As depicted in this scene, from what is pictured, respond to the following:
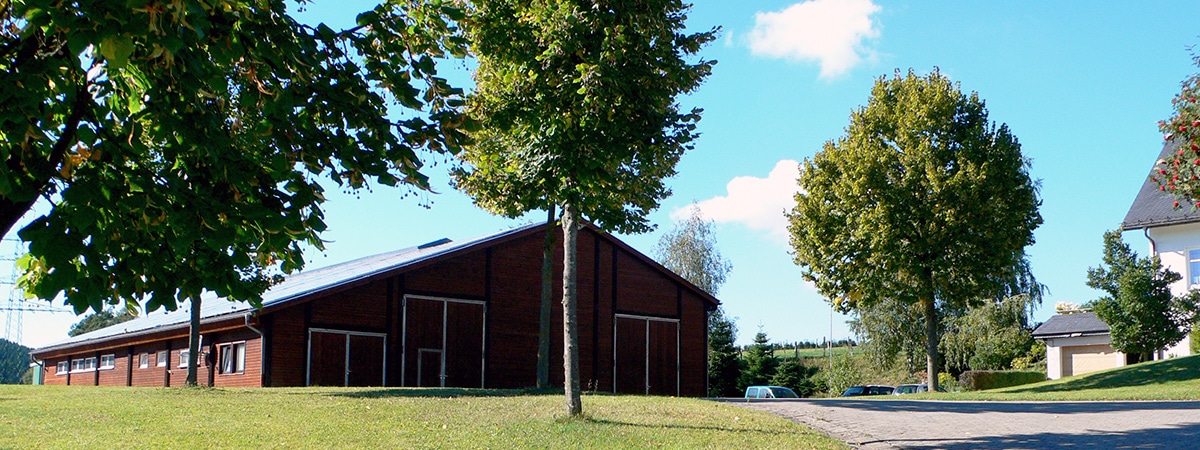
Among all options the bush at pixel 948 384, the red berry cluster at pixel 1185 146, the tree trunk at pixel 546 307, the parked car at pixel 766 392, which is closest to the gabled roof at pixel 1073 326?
the bush at pixel 948 384

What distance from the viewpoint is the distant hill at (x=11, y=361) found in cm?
10188

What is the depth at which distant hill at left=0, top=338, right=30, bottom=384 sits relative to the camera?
10188 centimetres

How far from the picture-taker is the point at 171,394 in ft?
67.8

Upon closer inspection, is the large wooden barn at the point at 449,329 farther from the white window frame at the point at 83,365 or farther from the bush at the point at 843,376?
the bush at the point at 843,376

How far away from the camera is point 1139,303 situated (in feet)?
102

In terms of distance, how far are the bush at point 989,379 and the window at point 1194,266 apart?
7318 mm

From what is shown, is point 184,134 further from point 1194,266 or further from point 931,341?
point 1194,266

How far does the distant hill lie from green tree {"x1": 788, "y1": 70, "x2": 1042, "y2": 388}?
9543 cm

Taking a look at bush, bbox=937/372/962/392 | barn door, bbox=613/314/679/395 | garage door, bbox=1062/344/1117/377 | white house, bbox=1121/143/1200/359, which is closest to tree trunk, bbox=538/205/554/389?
barn door, bbox=613/314/679/395

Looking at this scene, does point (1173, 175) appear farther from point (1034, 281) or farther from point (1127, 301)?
point (1034, 281)

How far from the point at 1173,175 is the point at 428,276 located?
20.7m

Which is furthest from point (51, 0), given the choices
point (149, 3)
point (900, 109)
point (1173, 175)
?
point (900, 109)

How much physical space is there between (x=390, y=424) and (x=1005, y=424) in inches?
356

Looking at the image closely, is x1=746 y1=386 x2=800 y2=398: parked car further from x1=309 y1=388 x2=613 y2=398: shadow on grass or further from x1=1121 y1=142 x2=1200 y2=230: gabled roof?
x1=309 y1=388 x2=613 y2=398: shadow on grass
